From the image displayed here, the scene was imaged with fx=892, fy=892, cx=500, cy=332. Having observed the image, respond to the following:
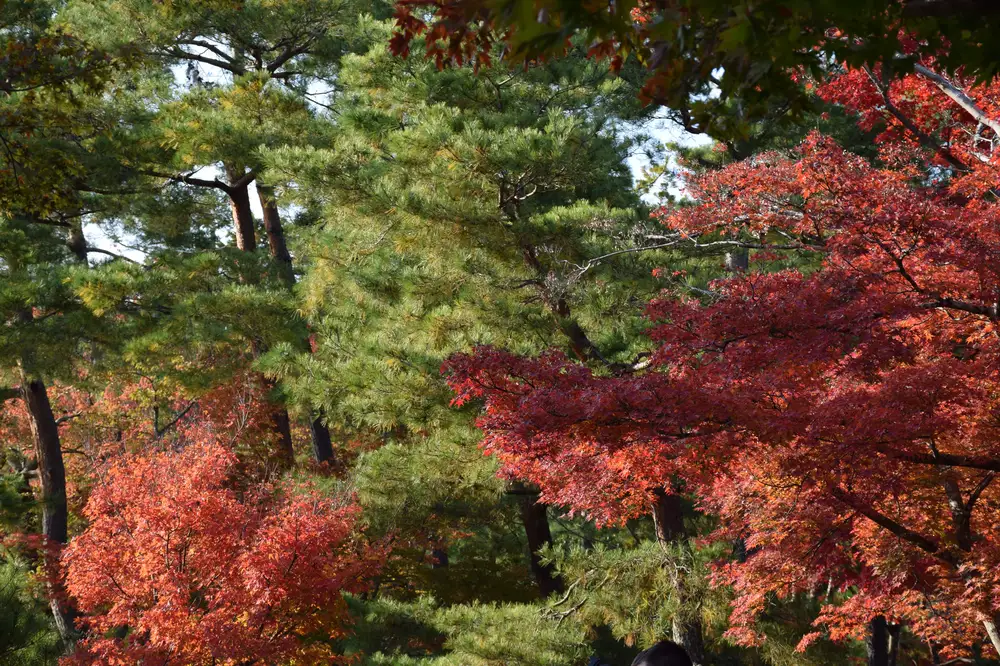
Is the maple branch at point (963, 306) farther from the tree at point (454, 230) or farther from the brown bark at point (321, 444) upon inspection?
the brown bark at point (321, 444)

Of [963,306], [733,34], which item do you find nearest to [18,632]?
[733,34]

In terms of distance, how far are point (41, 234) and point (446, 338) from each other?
7282 millimetres

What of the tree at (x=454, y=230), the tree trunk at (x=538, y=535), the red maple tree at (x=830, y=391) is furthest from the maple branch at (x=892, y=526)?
the tree trunk at (x=538, y=535)

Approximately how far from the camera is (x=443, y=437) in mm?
9586

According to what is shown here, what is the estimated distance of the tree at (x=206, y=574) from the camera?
→ 314 inches

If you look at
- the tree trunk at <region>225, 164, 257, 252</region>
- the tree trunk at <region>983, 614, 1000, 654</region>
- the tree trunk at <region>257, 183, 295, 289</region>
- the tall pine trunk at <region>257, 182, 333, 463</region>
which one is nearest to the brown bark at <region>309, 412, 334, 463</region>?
the tall pine trunk at <region>257, 182, 333, 463</region>

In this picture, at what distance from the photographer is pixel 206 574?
338 inches

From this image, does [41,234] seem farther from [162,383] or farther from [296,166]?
[296,166]

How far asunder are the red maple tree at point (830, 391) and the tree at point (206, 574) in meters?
2.41

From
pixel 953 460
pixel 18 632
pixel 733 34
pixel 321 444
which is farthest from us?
pixel 321 444

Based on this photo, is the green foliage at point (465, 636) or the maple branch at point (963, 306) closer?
the maple branch at point (963, 306)

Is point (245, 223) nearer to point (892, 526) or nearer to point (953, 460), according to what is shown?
point (892, 526)

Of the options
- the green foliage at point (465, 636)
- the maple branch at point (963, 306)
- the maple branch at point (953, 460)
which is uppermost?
the maple branch at point (963, 306)

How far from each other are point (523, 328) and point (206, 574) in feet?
13.3
